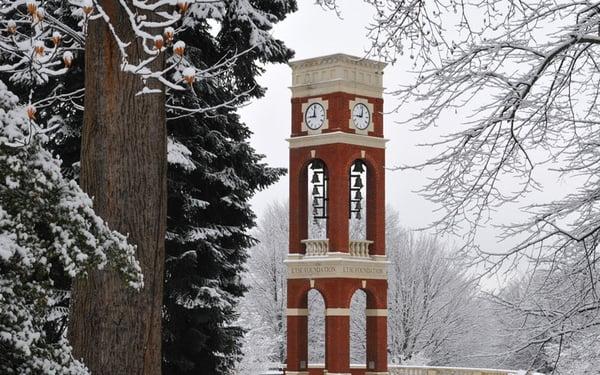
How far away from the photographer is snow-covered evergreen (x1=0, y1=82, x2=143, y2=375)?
5508 mm

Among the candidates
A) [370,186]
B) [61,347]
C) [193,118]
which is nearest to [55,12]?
[193,118]

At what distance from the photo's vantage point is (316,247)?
103 ft

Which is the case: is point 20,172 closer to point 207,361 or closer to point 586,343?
point 586,343

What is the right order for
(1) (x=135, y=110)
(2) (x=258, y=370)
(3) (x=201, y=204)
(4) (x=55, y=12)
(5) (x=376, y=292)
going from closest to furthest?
(1) (x=135, y=110) → (4) (x=55, y=12) → (3) (x=201, y=204) → (5) (x=376, y=292) → (2) (x=258, y=370)

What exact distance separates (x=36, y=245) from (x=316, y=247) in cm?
2606

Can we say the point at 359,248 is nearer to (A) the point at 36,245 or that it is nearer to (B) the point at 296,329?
(B) the point at 296,329

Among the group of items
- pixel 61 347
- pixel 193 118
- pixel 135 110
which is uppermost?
pixel 193 118

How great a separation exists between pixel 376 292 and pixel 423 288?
39.9 ft

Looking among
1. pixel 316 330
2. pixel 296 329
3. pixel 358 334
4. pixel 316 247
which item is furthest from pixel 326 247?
pixel 316 330

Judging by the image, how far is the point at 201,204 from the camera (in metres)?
13.8

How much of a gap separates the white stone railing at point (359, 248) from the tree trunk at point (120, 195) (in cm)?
2544

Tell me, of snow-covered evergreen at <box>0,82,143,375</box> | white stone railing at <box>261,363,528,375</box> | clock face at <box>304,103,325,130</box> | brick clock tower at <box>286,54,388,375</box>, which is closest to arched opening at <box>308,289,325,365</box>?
white stone railing at <box>261,363,528,375</box>

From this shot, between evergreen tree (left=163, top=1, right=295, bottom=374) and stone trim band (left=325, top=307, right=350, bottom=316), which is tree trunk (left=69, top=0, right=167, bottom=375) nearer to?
evergreen tree (left=163, top=1, right=295, bottom=374)

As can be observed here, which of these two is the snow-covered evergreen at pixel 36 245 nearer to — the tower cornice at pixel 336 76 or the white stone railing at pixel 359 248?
the tower cornice at pixel 336 76
